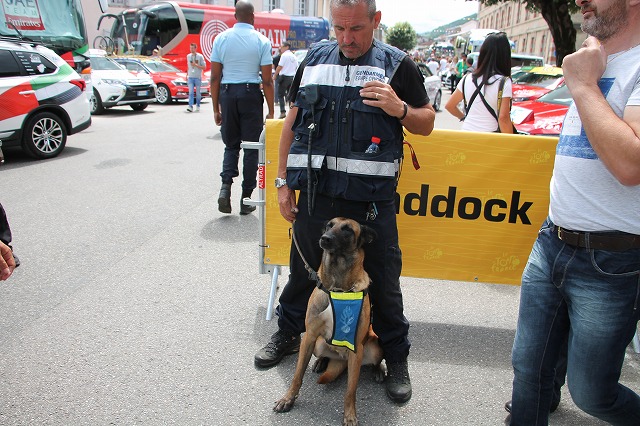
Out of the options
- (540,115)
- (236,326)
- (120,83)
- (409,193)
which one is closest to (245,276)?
(236,326)

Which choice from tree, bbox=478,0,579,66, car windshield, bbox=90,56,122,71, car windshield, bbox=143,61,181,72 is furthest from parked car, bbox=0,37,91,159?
tree, bbox=478,0,579,66

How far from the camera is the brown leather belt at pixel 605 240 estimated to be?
5.81 ft

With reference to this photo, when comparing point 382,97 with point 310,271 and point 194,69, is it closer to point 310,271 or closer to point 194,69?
point 310,271

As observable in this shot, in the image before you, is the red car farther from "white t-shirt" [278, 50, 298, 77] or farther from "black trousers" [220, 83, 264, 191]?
"white t-shirt" [278, 50, 298, 77]

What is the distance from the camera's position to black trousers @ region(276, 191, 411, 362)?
9.00ft

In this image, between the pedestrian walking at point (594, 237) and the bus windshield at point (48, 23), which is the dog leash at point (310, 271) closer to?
the pedestrian walking at point (594, 237)

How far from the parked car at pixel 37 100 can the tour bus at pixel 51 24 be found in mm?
1686

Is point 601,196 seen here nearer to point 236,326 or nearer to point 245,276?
point 236,326

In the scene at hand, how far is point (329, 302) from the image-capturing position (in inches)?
107

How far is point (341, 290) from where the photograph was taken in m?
2.72

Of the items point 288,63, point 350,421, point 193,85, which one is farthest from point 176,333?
point 193,85

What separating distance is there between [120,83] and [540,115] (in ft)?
38.7

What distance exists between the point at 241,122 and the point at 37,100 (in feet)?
15.1

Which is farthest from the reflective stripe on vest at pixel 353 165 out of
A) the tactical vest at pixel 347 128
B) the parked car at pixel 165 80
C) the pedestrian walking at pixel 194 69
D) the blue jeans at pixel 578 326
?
the parked car at pixel 165 80
